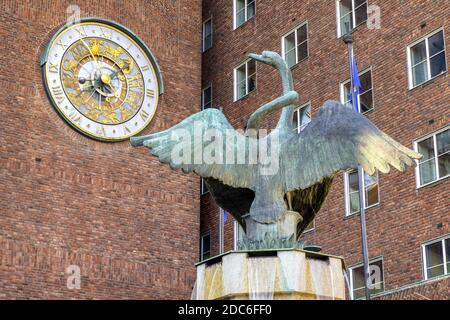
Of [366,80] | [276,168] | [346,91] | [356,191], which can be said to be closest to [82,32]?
[346,91]

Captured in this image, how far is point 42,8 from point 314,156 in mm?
19223

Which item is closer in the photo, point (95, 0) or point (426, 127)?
point (426, 127)

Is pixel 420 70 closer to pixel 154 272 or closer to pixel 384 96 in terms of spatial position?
pixel 384 96

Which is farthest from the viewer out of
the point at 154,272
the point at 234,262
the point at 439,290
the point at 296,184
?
the point at 154,272

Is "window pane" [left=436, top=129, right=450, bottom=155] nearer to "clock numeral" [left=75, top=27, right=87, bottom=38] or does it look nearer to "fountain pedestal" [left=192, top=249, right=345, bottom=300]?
"clock numeral" [left=75, top=27, right=87, bottom=38]

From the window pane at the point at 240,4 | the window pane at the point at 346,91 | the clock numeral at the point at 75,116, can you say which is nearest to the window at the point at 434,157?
the window pane at the point at 346,91

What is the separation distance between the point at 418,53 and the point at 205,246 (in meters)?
10.5

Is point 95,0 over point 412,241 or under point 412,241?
over

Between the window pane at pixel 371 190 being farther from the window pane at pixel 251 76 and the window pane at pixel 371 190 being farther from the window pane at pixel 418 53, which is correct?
the window pane at pixel 251 76

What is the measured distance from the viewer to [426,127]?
28906mm

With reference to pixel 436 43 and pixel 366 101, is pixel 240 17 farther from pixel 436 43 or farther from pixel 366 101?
pixel 436 43
